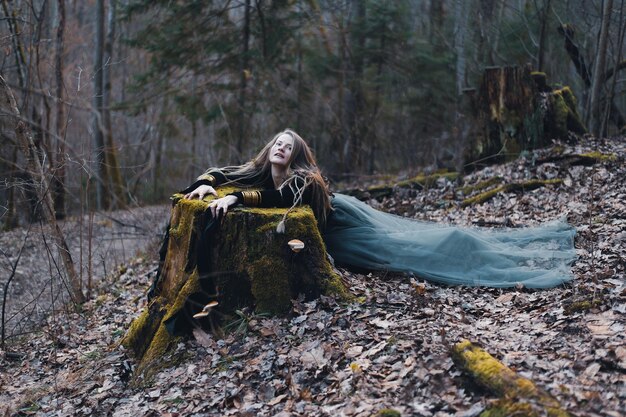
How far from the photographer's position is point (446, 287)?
6.25 metres

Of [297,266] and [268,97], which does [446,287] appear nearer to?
[297,266]

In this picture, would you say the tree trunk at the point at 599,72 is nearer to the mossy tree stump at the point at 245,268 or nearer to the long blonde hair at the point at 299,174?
the long blonde hair at the point at 299,174

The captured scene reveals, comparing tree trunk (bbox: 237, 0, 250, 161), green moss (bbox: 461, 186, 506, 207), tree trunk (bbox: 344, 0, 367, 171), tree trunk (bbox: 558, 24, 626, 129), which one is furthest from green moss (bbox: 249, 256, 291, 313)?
tree trunk (bbox: 344, 0, 367, 171)

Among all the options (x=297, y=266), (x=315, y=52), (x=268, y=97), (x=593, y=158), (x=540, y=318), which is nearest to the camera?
(x=540, y=318)

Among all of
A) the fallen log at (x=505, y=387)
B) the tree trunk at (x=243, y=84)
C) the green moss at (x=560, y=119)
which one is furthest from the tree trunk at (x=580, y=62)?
the fallen log at (x=505, y=387)

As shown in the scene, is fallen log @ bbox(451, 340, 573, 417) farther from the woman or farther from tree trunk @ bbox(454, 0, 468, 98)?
tree trunk @ bbox(454, 0, 468, 98)

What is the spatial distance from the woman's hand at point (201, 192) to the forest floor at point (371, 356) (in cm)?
122

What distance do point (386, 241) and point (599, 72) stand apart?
7.28m

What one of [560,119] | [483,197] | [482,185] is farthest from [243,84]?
[483,197]

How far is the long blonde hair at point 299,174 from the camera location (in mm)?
6051

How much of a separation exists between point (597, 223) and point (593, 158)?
261cm

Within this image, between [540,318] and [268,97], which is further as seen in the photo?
[268,97]

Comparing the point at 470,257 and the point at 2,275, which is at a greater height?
the point at 470,257

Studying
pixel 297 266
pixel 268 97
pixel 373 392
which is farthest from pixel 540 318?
pixel 268 97
